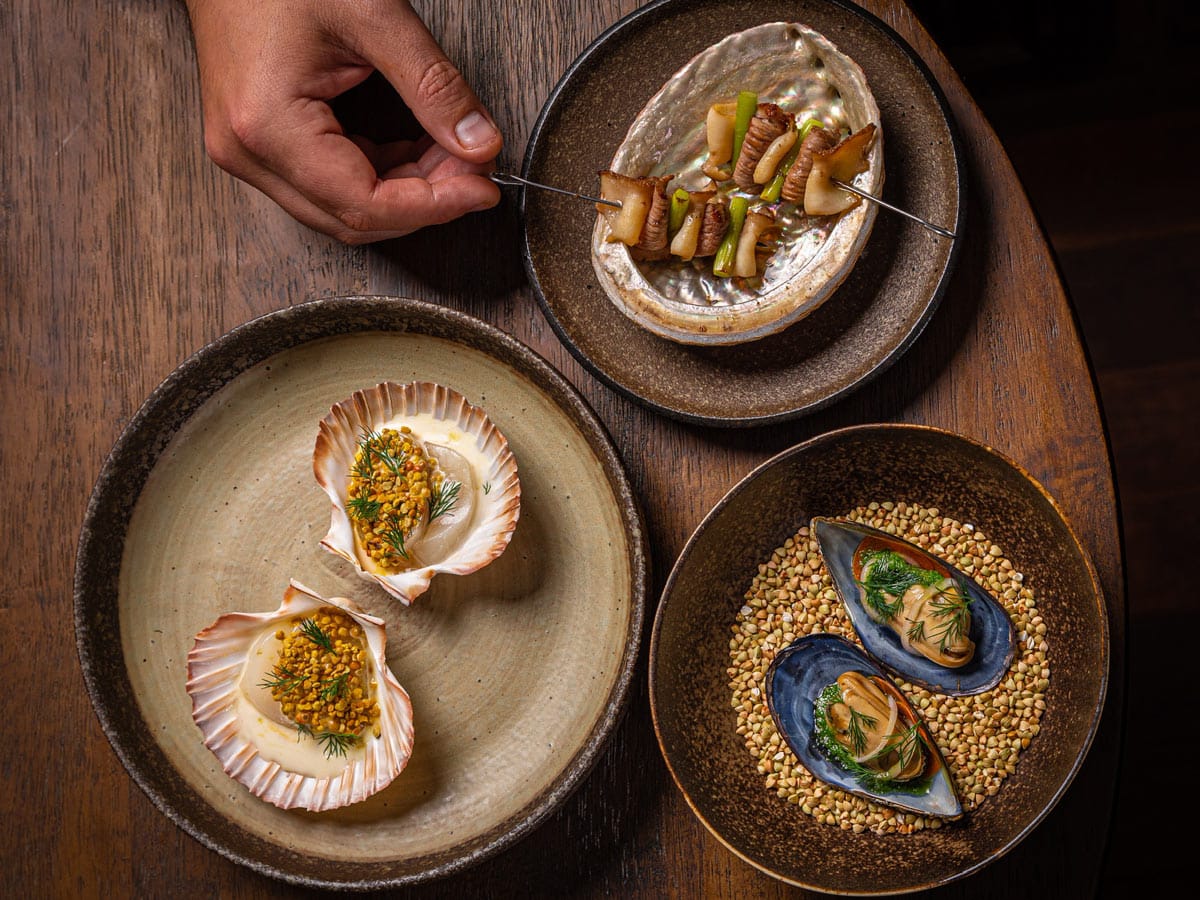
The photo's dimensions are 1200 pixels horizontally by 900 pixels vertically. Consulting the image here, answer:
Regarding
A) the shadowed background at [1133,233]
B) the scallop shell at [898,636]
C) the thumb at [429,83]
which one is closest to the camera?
the thumb at [429,83]

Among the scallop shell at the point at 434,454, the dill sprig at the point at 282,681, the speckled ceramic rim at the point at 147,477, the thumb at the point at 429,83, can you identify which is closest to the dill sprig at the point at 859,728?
the speckled ceramic rim at the point at 147,477

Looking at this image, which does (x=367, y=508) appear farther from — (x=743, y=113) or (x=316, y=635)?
(x=743, y=113)

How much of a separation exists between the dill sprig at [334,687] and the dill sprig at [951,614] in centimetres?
77

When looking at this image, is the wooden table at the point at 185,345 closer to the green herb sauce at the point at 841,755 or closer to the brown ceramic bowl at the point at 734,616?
the brown ceramic bowl at the point at 734,616

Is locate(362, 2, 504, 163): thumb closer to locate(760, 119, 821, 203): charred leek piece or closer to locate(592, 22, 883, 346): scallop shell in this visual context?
locate(592, 22, 883, 346): scallop shell

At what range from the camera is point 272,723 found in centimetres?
128

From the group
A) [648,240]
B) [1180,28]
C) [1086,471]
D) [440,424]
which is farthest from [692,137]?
[1180,28]

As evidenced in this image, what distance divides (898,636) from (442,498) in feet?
2.10

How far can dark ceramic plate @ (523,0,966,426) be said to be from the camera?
1230mm

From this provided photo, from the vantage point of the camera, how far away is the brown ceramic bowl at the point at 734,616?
1183mm

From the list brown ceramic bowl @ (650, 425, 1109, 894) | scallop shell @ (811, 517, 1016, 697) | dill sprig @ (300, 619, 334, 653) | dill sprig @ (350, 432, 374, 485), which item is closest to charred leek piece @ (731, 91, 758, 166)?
brown ceramic bowl @ (650, 425, 1109, 894)

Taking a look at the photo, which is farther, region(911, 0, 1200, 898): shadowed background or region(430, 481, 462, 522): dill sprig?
region(911, 0, 1200, 898): shadowed background

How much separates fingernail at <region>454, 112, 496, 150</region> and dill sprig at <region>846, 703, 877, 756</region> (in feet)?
2.86

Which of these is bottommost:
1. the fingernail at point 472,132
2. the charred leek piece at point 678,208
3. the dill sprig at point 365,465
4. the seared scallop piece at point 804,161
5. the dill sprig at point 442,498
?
the dill sprig at point 442,498
